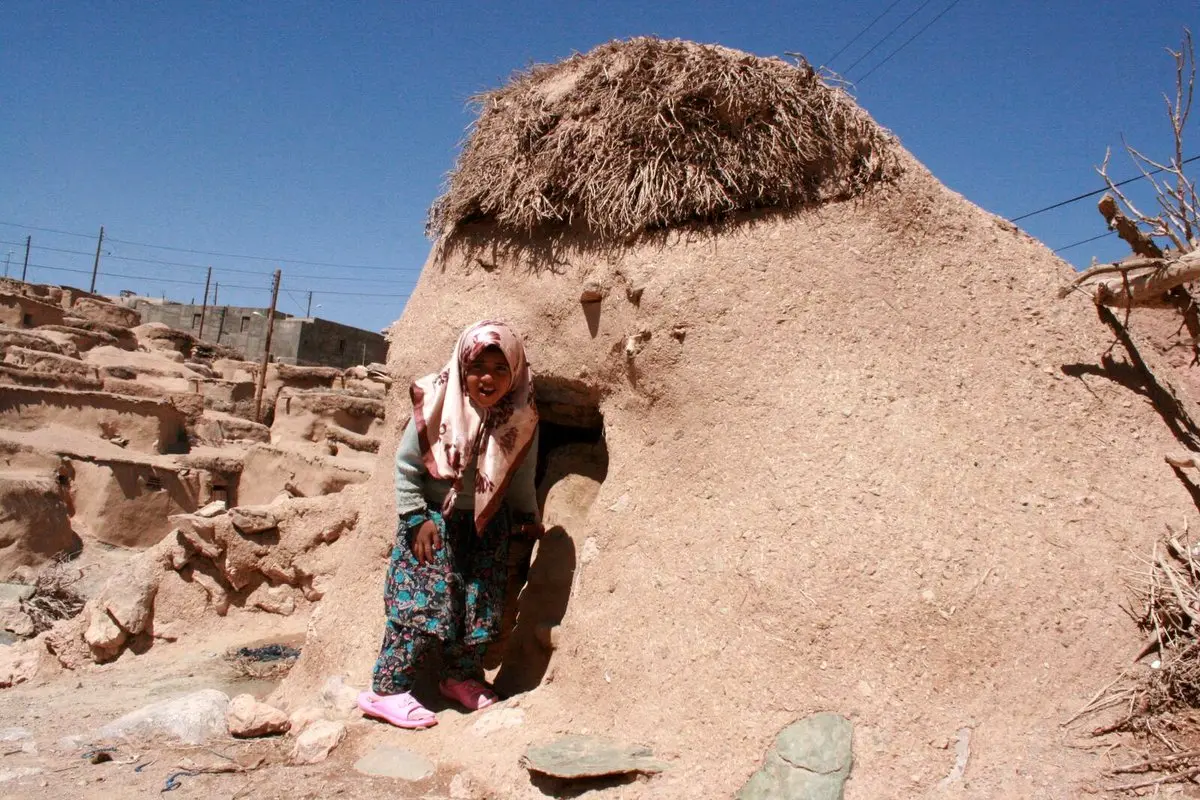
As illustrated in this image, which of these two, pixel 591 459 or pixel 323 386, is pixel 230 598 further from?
pixel 323 386

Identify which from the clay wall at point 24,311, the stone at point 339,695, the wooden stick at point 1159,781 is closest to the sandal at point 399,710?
the stone at point 339,695

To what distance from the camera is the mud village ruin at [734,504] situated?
264 cm

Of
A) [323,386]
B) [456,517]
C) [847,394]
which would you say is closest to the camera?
[847,394]

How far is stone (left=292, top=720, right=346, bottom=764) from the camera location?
3.11 metres

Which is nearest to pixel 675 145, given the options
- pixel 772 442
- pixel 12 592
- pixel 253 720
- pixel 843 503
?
pixel 772 442

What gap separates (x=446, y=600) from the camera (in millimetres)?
3326

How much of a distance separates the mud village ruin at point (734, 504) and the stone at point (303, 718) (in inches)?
1.4

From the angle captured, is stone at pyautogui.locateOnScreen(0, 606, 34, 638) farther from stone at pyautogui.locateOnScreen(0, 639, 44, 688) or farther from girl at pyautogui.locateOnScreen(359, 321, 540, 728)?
girl at pyautogui.locateOnScreen(359, 321, 540, 728)

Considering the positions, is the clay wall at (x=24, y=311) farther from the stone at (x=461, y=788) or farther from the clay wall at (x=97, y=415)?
the stone at (x=461, y=788)

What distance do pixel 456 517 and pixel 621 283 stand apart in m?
1.12

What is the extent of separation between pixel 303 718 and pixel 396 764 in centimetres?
57

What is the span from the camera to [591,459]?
4090mm

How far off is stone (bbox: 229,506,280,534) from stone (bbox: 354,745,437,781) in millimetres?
2175

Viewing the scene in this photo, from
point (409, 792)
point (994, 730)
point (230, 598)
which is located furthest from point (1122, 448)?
point (230, 598)
